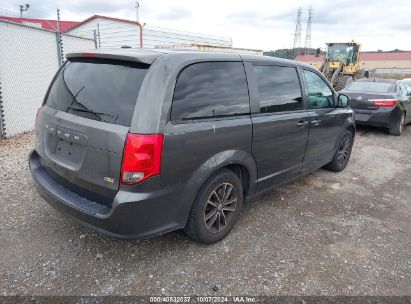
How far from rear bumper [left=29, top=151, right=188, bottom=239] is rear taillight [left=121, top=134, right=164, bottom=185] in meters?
0.14

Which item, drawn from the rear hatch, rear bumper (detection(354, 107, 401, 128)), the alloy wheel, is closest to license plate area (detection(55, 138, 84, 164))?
the rear hatch

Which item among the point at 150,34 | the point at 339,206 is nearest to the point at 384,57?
the point at 150,34

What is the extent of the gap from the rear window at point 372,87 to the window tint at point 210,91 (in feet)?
23.1

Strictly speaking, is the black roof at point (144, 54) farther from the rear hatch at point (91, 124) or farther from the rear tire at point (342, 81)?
the rear tire at point (342, 81)

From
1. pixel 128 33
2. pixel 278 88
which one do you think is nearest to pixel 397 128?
pixel 278 88

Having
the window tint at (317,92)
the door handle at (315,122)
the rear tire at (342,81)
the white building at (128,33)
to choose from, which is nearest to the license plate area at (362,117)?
the window tint at (317,92)

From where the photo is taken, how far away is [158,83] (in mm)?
2451

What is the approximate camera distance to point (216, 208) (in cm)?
311

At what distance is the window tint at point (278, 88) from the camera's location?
337 centimetres

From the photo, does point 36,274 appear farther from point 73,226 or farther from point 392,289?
point 392,289

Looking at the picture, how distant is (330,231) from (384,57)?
7139 cm

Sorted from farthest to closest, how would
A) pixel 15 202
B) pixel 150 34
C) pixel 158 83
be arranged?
pixel 150 34 < pixel 15 202 < pixel 158 83

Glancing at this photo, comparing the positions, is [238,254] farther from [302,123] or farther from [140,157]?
[302,123]

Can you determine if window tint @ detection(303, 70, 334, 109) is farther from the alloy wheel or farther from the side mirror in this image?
the alloy wheel
